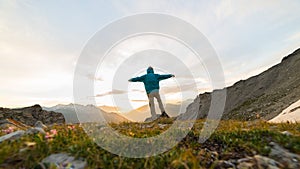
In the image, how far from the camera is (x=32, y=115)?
85.3 ft

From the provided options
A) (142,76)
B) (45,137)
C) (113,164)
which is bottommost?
(113,164)

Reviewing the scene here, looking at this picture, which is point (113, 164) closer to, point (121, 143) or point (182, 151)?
point (121, 143)

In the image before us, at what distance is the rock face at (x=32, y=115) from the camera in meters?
23.4

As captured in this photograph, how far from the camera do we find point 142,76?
16.3 m

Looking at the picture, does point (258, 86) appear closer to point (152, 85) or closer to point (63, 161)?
point (152, 85)

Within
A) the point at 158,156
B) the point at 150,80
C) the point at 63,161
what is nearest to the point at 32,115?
the point at 150,80

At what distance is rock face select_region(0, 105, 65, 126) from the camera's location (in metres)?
23.4

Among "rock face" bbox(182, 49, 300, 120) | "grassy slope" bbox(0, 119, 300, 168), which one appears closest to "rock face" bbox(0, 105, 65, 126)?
"rock face" bbox(182, 49, 300, 120)

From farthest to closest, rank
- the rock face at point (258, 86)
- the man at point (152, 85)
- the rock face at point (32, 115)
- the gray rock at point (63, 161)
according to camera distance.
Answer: the rock face at point (258, 86), the rock face at point (32, 115), the man at point (152, 85), the gray rock at point (63, 161)

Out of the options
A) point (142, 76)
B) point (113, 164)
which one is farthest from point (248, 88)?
point (113, 164)

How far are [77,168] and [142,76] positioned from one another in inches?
503

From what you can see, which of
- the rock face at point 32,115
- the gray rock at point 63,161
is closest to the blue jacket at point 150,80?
the rock face at point 32,115

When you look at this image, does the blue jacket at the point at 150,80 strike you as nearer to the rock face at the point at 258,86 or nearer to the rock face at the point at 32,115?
the rock face at the point at 32,115

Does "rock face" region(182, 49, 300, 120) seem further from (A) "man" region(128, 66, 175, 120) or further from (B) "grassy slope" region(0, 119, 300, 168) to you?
(B) "grassy slope" region(0, 119, 300, 168)
